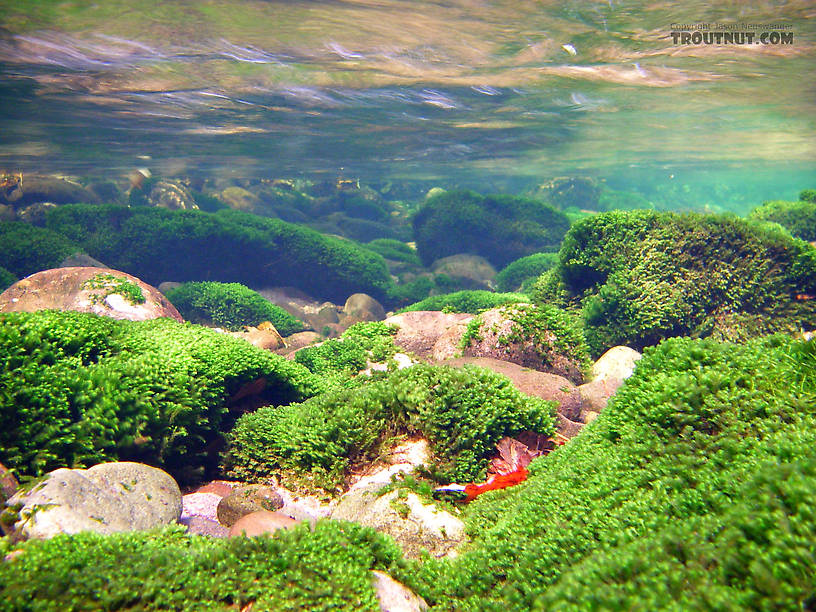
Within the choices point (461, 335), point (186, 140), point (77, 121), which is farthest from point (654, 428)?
point (186, 140)

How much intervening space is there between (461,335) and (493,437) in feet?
10.7

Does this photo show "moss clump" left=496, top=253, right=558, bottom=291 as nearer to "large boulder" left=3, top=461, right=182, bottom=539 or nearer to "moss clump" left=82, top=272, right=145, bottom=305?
A: "moss clump" left=82, top=272, right=145, bottom=305

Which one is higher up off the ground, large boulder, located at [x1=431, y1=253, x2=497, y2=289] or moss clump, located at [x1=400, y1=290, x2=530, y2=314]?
moss clump, located at [x1=400, y1=290, x2=530, y2=314]

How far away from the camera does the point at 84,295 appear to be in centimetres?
1011

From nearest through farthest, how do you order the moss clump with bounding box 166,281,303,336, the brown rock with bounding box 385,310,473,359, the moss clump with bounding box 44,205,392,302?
the brown rock with bounding box 385,310,473,359
the moss clump with bounding box 166,281,303,336
the moss clump with bounding box 44,205,392,302

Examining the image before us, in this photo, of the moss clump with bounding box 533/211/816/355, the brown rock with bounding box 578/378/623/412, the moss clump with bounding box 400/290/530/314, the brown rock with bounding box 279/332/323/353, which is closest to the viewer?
the brown rock with bounding box 578/378/623/412

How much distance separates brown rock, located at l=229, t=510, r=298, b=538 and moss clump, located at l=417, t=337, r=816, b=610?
1.31m

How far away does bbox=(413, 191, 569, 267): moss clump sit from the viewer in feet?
75.4

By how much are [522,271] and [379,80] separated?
28.3 ft

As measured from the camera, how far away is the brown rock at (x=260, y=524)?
3.81 m

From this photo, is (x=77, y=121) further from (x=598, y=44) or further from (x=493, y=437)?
(x=493, y=437)

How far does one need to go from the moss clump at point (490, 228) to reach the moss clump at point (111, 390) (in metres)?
17.9

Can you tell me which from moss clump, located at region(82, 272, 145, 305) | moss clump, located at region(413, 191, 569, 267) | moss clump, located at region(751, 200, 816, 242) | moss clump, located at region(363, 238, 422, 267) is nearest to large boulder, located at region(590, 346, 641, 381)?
moss clump, located at region(82, 272, 145, 305)

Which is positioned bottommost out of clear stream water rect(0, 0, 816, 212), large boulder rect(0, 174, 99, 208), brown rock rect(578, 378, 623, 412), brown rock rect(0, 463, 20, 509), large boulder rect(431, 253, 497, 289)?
large boulder rect(431, 253, 497, 289)
